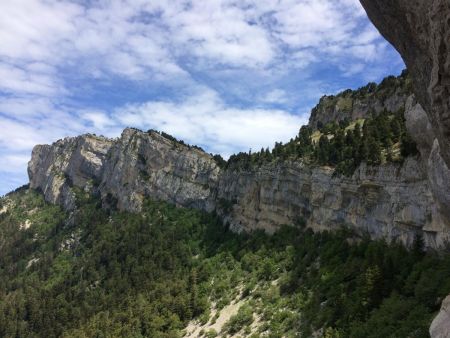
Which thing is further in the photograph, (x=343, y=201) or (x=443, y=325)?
(x=343, y=201)

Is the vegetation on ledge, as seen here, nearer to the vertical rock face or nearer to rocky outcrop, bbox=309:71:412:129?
rocky outcrop, bbox=309:71:412:129

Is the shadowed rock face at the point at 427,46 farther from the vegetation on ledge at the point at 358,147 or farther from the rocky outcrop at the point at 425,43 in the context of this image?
the vegetation on ledge at the point at 358,147

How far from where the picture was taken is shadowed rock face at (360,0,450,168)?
1388cm

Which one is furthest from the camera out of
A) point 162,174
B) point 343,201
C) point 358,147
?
point 162,174

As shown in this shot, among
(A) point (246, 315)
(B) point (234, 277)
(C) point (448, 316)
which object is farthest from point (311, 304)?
(C) point (448, 316)

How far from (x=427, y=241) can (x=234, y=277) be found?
50972mm

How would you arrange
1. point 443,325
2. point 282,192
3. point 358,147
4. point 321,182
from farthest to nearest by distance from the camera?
point 282,192 < point 321,182 < point 358,147 < point 443,325

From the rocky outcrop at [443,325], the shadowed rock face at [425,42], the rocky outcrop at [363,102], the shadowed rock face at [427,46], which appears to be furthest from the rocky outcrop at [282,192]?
the rocky outcrop at [363,102]

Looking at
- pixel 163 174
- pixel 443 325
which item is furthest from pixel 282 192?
pixel 163 174

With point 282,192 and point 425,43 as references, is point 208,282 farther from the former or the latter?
point 425,43

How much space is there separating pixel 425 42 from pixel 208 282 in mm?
92692

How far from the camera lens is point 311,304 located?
60844 millimetres

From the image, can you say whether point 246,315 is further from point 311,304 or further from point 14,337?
point 14,337

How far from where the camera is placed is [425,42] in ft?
51.9
